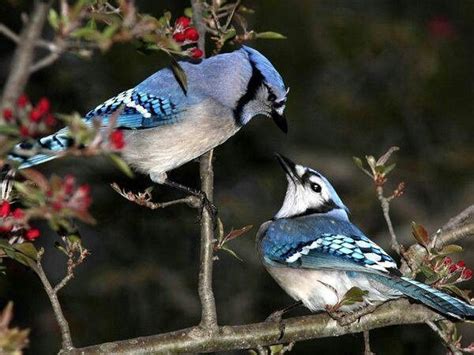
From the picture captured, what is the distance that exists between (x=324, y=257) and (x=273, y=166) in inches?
119

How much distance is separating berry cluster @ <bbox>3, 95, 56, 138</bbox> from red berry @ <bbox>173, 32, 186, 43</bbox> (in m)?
1.04

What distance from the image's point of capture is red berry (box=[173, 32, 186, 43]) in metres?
2.91

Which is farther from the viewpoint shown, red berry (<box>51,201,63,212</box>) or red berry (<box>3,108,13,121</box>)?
red berry (<box>51,201,63,212</box>)

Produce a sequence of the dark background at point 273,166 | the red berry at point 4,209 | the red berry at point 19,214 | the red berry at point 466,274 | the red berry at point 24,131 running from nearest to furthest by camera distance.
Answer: the red berry at point 24,131 → the red berry at point 19,214 → the red berry at point 4,209 → the red berry at point 466,274 → the dark background at point 273,166

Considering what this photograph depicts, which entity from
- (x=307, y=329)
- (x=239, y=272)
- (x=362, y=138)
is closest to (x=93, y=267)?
(x=239, y=272)

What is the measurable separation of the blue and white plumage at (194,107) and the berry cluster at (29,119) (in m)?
A: 2.38

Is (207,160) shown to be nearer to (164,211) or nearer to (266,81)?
(266,81)

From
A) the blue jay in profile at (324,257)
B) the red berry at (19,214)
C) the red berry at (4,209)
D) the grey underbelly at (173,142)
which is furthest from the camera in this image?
the grey underbelly at (173,142)

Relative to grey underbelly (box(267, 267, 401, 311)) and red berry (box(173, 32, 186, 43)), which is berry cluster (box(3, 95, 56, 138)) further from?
grey underbelly (box(267, 267, 401, 311))


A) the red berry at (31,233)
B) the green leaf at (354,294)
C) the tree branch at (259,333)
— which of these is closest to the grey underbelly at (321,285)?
the tree branch at (259,333)

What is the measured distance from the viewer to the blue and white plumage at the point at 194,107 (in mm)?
4348

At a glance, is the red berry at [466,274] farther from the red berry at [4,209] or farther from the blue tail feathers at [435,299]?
the red berry at [4,209]

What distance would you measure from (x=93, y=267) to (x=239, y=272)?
47.9 inches

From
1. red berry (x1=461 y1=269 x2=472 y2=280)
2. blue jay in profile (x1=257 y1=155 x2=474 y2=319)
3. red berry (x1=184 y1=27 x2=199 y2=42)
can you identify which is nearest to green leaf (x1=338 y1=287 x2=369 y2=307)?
blue jay in profile (x1=257 y1=155 x2=474 y2=319)
